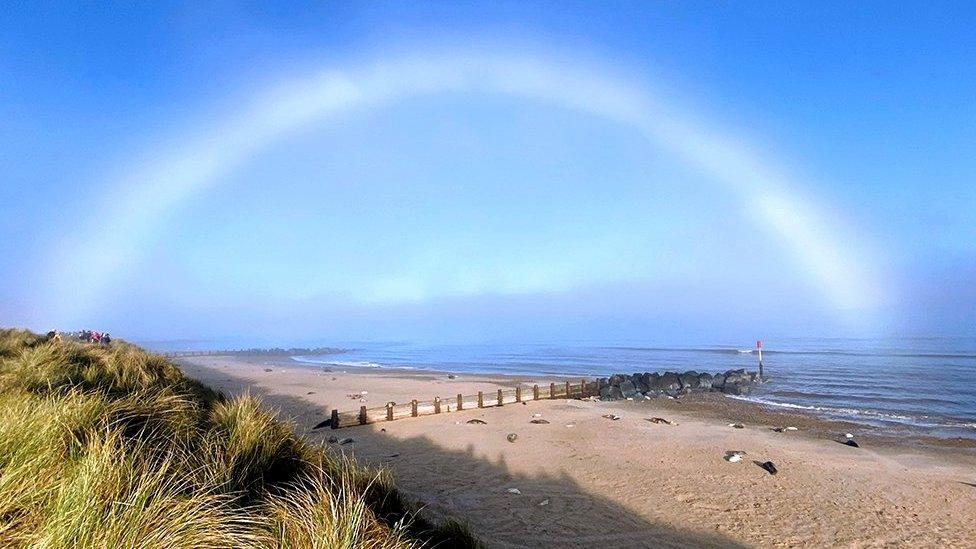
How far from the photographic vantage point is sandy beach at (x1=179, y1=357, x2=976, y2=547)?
29.3 ft

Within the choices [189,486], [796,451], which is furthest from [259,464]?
[796,451]

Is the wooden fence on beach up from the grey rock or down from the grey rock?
up

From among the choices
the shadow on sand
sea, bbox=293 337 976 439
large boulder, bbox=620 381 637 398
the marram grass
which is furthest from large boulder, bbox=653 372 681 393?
the marram grass

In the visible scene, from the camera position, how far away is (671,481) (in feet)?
38.8

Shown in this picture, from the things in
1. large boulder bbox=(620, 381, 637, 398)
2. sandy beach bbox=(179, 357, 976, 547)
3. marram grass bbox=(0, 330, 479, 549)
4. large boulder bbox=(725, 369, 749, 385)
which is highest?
marram grass bbox=(0, 330, 479, 549)

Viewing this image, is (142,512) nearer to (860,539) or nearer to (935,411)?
(860,539)

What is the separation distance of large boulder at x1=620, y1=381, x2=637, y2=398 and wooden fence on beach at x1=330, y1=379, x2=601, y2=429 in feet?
5.40

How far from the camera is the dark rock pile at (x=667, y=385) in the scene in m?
31.3

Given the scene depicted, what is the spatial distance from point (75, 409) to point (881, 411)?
29.8m

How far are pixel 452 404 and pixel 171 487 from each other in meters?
19.2

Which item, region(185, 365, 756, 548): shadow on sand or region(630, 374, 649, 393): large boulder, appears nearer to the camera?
region(185, 365, 756, 548): shadow on sand

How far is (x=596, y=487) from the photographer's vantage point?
447 inches

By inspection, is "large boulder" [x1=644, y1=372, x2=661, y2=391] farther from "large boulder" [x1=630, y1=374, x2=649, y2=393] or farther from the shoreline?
the shoreline

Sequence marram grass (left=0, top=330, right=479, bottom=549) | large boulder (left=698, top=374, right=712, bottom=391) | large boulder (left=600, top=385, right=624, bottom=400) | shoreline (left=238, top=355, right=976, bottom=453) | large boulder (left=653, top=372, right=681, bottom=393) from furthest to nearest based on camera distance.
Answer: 1. large boulder (left=698, top=374, right=712, bottom=391)
2. large boulder (left=653, top=372, right=681, bottom=393)
3. large boulder (left=600, top=385, right=624, bottom=400)
4. shoreline (left=238, top=355, right=976, bottom=453)
5. marram grass (left=0, top=330, right=479, bottom=549)
